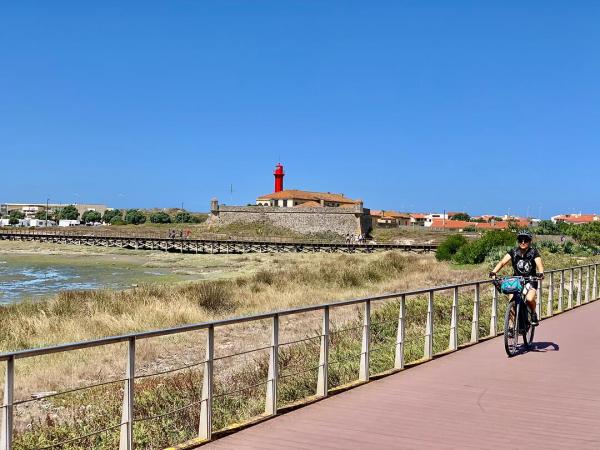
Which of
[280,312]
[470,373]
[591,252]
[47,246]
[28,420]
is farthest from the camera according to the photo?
[47,246]

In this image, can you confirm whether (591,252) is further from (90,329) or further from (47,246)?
(47,246)

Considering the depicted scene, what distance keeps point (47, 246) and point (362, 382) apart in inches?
3285

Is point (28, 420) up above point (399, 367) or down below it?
below

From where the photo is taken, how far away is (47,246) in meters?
85.6

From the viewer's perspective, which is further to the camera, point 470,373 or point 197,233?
point 197,233

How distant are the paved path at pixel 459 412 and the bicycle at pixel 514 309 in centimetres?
24

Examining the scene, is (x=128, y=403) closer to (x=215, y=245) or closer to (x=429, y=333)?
(x=429, y=333)

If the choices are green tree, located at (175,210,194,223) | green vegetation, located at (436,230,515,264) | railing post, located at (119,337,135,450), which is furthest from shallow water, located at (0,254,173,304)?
green tree, located at (175,210,194,223)

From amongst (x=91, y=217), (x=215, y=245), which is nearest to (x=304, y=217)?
(x=215, y=245)

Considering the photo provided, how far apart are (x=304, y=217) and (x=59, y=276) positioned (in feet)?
206

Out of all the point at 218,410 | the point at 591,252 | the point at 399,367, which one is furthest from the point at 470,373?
the point at 591,252

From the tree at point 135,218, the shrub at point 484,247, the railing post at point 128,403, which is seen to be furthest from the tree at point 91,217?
the railing post at point 128,403

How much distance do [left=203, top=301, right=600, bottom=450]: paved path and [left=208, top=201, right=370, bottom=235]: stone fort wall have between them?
92.7 meters

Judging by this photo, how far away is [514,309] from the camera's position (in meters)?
10.0
